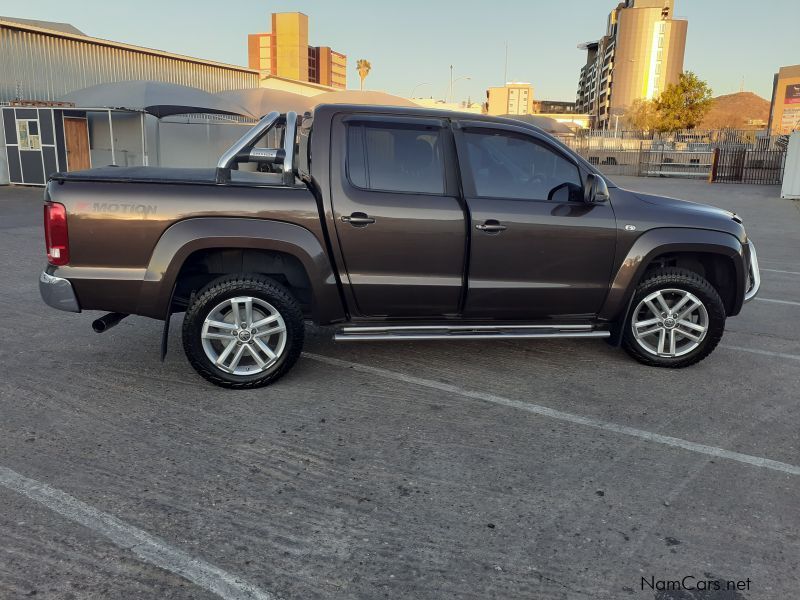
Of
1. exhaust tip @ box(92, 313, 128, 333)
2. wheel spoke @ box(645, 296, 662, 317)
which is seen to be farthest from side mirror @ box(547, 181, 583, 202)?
exhaust tip @ box(92, 313, 128, 333)

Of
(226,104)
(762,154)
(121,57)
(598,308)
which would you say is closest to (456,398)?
(598,308)

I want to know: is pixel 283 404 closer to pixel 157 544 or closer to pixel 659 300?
pixel 157 544

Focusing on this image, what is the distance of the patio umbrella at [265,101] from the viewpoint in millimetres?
24391

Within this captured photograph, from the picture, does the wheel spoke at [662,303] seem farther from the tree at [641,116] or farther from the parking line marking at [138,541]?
the tree at [641,116]

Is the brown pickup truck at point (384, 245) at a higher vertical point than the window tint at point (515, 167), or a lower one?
lower

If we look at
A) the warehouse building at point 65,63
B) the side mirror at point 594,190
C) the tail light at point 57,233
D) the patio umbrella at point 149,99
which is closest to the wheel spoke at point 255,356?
the tail light at point 57,233

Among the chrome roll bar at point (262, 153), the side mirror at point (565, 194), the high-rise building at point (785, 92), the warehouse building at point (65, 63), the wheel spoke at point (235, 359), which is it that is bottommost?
the wheel spoke at point (235, 359)

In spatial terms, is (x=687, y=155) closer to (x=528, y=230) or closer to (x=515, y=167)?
(x=515, y=167)

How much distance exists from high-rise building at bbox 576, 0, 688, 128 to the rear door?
118 meters

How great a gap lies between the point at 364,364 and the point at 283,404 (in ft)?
3.14

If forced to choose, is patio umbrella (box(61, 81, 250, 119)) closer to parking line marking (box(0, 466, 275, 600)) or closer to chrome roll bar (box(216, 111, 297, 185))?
chrome roll bar (box(216, 111, 297, 185))

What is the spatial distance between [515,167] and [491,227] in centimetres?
55

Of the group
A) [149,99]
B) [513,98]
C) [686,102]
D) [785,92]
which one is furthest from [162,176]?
[513,98]

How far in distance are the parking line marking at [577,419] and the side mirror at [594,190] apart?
1520mm
